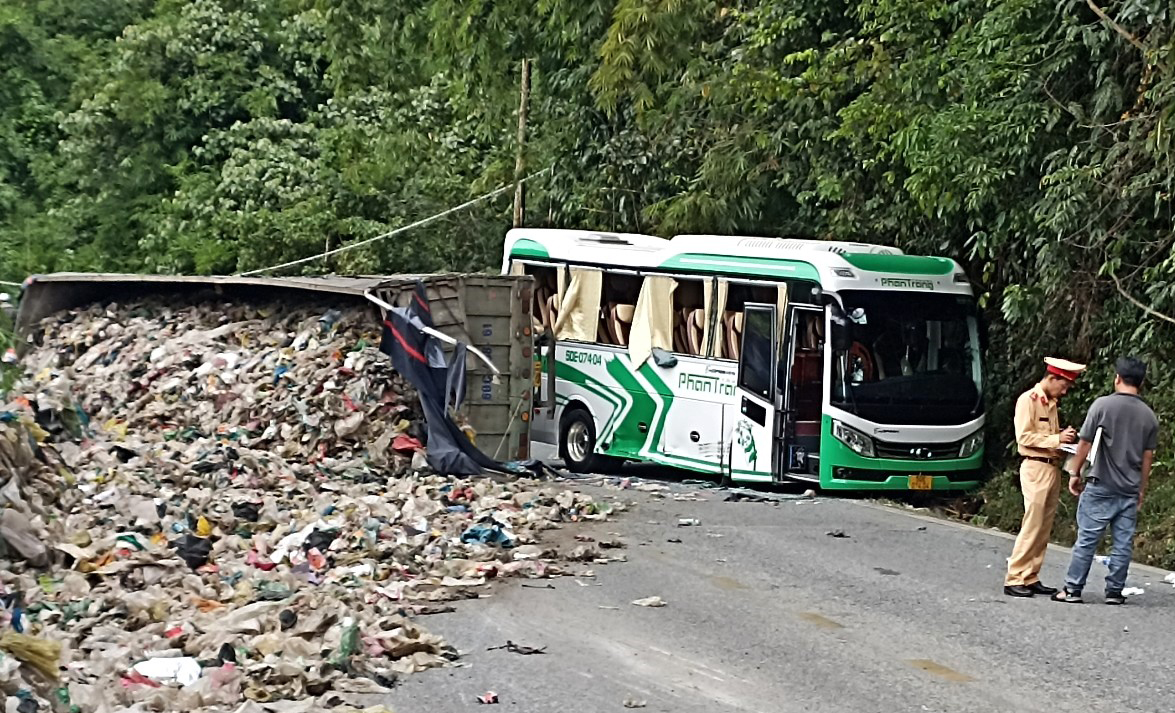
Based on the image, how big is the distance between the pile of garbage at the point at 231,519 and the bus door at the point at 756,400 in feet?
8.60

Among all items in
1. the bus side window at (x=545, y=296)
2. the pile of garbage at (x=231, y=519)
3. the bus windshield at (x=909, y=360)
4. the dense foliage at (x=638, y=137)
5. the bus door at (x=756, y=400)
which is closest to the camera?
the pile of garbage at (x=231, y=519)

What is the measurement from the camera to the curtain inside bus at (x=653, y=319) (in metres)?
20.5

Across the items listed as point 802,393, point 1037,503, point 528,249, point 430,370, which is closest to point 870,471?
point 802,393

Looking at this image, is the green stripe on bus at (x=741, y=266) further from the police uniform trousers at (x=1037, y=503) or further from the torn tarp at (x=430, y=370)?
the police uniform trousers at (x=1037, y=503)

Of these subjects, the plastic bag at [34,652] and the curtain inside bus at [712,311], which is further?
the curtain inside bus at [712,311]

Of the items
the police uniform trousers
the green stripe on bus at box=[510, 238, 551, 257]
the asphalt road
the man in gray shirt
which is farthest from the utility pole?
the man in gray shirt

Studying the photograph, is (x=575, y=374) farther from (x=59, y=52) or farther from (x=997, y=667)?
(x=59, y=52)

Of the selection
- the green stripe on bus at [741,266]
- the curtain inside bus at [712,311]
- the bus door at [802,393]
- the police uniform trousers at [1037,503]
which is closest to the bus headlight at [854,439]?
the bus door at [802,393]

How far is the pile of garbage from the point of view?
361 inches

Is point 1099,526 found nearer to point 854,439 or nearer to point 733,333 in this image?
point 854,439

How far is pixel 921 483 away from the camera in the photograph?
18.6 meters

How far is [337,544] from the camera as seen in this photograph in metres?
13.1

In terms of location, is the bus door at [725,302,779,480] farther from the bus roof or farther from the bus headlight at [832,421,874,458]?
the bus headlight at [832,421,874,458]

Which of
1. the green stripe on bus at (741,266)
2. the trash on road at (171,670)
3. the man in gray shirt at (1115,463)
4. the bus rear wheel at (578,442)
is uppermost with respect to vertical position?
the green stripe on bus at (741,266)
